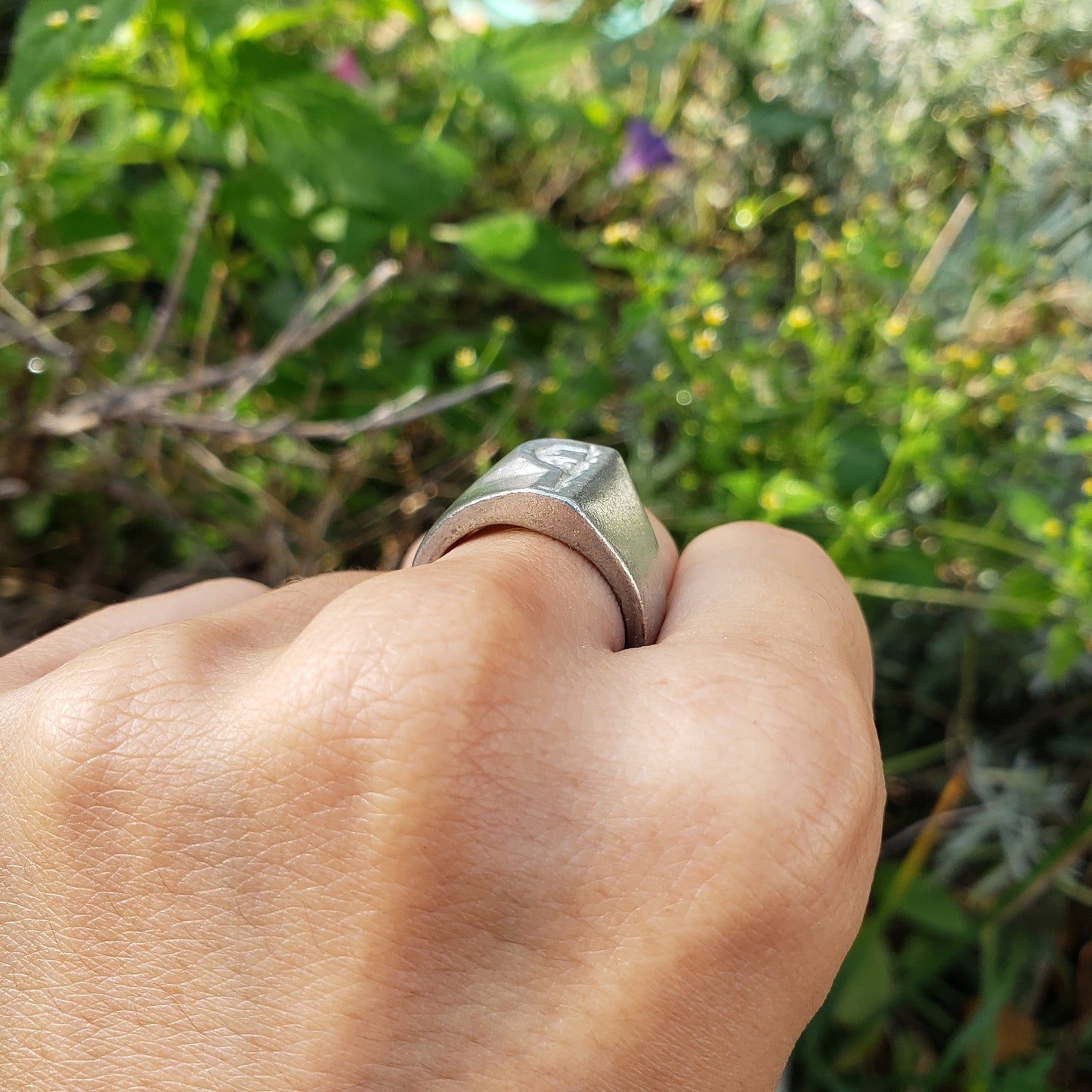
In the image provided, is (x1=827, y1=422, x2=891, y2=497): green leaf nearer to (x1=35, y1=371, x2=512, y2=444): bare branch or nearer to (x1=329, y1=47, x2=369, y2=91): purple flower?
(x1=35, y1=371, x2=512, y2=444): bare branch

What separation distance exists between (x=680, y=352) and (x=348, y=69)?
106 centimetres

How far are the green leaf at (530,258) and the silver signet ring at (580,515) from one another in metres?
0.79

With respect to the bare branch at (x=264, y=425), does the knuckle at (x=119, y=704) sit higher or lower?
higher

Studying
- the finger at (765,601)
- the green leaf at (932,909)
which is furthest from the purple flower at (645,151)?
the green leaf at (932,909)

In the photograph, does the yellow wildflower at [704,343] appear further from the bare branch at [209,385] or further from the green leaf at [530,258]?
the bare branch at [209,385]

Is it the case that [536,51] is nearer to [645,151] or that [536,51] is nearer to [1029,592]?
[645,151]

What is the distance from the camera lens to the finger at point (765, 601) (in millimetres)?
663

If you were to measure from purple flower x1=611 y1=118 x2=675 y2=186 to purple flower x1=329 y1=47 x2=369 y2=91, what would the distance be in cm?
57

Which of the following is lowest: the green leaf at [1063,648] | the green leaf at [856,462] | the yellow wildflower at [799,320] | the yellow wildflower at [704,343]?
the green leaf at [1063,648]

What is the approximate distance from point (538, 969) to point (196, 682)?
30 centimetres

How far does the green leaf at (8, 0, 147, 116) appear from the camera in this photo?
104cm

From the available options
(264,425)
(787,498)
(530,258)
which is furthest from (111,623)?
Answer: (530,258)

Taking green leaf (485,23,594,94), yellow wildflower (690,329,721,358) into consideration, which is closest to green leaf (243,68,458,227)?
green leaf (485,23,594,94)

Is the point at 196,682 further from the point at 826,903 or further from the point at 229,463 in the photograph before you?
the point at 229,463
